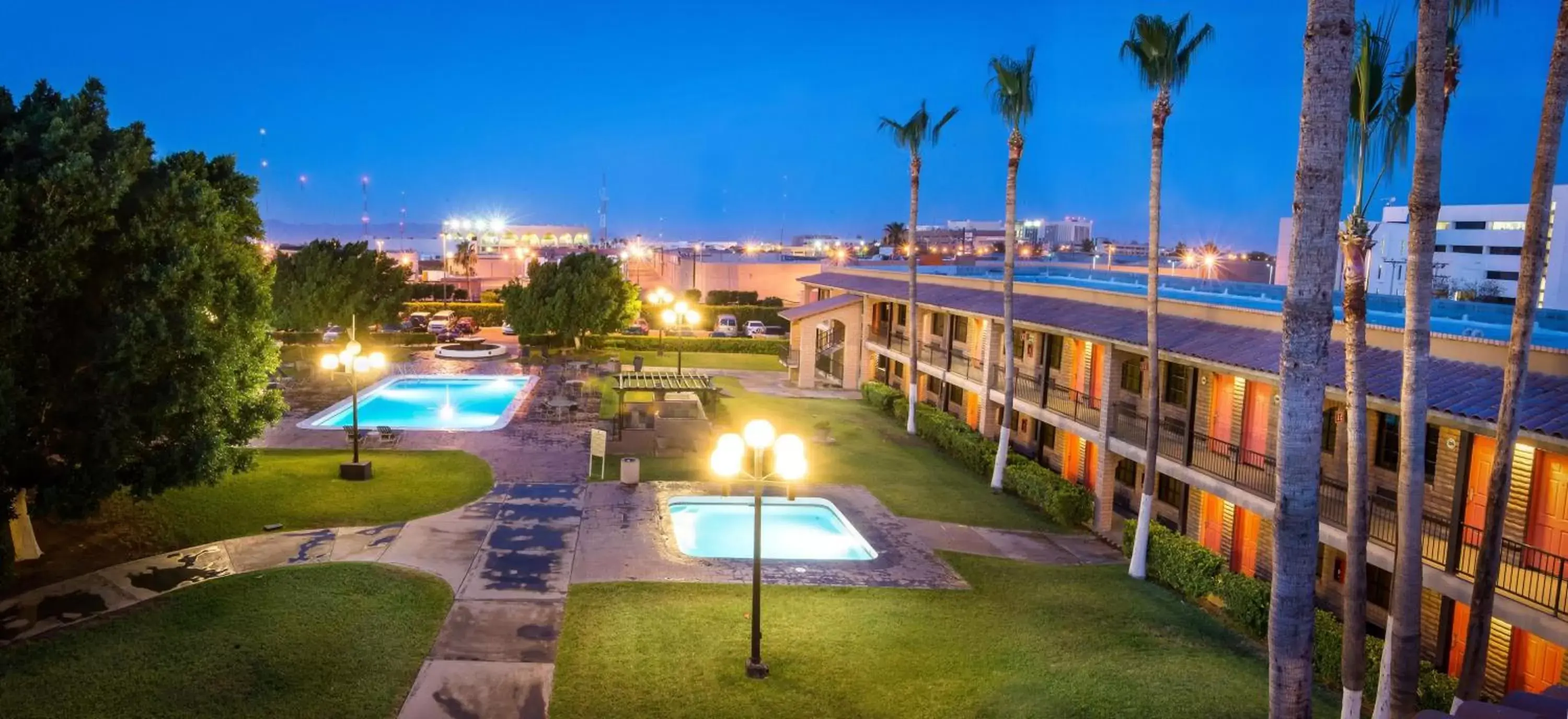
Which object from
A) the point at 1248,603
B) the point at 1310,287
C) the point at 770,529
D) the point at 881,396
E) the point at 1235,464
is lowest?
the point at 770,529

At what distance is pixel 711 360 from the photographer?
5375 cm

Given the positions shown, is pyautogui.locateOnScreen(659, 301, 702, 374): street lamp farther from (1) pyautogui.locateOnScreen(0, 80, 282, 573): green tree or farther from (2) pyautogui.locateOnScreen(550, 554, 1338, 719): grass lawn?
(1) pyautogui.locateOnScreen(0, 80, 282, 573): green tree

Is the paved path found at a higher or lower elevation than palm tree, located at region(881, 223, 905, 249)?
lower

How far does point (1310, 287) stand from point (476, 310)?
6358 cm

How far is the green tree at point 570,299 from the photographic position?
4916cm

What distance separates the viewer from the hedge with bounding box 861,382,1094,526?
22.8 m

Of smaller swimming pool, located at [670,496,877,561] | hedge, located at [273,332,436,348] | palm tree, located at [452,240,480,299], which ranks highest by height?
palm tree, located at [452,240,480,299]

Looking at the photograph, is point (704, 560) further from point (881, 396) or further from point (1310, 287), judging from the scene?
point (881, 396)

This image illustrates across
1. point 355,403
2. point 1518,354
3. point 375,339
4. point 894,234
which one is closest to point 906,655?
point 1518,354

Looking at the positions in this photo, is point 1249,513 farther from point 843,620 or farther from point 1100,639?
point 843,620

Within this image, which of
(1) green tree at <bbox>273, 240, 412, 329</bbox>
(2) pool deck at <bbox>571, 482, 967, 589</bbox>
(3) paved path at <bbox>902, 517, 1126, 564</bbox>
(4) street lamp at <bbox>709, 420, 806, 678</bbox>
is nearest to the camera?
(4) street lamp at <bbox>709, 420, 806, 678</bbox>

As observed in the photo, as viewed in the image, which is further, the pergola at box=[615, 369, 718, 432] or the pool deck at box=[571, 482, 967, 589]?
the pergola at box=[615, 369, 718, 432]

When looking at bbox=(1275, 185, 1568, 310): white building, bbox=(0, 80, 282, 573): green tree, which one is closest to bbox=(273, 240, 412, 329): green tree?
bbox=(0, 80, 282, 573): green tree

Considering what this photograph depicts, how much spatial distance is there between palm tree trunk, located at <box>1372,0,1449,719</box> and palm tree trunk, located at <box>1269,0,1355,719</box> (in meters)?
2.90
